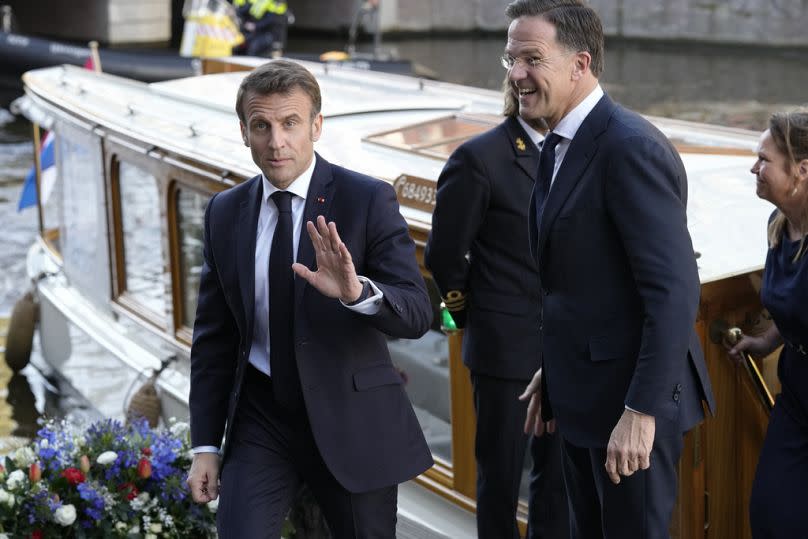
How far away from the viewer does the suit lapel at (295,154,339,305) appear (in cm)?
291

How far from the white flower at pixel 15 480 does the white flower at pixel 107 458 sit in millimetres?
235

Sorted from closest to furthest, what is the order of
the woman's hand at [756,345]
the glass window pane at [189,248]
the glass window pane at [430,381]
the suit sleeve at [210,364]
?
1. the suit sleeve at [210,364]
2. the woman's hand at [756,345]
3. the glass window pane at [430,381]
4. the glass window pane at [189,248]

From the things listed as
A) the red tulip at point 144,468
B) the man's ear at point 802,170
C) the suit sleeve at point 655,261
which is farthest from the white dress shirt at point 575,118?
the red tulip at point 144,468

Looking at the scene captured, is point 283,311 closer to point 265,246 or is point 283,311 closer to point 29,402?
point 265,246

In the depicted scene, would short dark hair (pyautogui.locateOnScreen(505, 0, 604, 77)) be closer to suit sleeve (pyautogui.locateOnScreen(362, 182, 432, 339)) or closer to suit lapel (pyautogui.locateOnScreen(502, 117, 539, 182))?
suit sleeve (pyautogui.locateOnScreen(362, 182, 432, 339))

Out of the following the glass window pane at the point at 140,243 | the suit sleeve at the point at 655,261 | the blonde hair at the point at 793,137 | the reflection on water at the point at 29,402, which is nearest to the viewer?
the suit sleeve at the point at 655,261

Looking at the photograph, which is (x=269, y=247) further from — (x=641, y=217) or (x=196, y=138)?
(x=196, y=138)

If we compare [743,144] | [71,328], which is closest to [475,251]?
[743,144]

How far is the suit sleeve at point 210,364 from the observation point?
Result: 3125 millimetres

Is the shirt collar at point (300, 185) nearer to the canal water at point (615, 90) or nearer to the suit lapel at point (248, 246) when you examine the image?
the suit lapel at point (248, 246)

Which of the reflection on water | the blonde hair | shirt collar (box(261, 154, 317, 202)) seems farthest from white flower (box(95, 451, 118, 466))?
the reflection on water

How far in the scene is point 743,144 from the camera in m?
4.98

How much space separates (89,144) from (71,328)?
1097 mm

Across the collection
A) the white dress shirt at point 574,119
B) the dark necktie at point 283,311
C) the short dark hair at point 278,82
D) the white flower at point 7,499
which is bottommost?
the white flower at point 7,499
